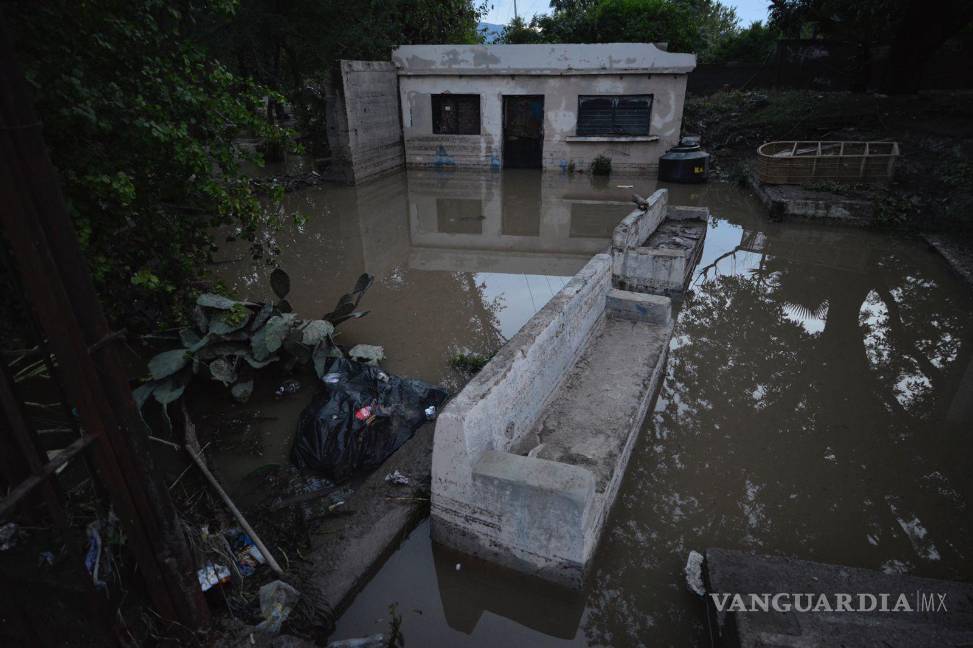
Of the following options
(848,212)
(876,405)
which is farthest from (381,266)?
(848,212)

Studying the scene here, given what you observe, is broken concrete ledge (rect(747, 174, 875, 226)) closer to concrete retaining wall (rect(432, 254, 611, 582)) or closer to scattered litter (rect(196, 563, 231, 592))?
concrete retaining wall (rect(432, 254, 611, 582))

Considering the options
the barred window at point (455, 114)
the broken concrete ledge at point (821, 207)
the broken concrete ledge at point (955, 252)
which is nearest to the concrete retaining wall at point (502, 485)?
the broken concrete ledge at point (955, 252)

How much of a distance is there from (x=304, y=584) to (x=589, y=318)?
3.06 m

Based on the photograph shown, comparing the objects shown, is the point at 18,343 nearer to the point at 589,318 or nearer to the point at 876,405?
the point at 589,318

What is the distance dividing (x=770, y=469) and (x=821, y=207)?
29.0 feet

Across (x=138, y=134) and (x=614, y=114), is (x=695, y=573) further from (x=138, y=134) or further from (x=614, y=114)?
(x=614, y=114)

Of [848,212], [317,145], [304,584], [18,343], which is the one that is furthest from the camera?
[317,145]

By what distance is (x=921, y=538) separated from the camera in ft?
11.3

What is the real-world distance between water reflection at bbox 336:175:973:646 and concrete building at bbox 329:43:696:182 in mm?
9654

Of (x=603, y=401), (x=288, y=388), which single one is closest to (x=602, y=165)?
(x=603, y=401)

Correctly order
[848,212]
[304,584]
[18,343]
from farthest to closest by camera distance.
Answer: [848,212], [18,343], [304,584]

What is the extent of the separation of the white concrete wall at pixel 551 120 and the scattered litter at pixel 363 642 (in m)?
15.4

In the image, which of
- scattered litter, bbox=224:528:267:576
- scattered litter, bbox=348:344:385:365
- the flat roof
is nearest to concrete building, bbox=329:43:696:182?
the flat roof

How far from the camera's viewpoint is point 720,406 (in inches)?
188
